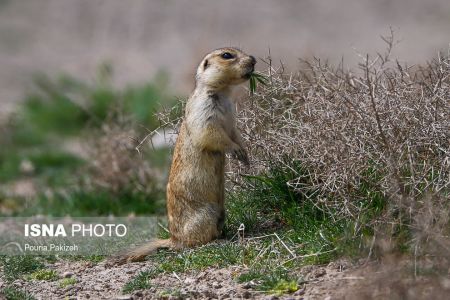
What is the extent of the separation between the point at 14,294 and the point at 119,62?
1101cm

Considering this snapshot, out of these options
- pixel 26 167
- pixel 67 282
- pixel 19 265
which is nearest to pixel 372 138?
pixel 67 282

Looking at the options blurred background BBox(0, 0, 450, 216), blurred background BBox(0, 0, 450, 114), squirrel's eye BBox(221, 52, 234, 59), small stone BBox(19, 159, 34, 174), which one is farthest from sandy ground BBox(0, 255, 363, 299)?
blurred background BBox(0, 0, 450, 114)

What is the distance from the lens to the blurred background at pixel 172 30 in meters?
16.7

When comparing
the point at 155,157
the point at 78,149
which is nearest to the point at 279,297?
the point at 155,157

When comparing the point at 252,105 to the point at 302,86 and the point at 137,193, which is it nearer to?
the point at 302,86

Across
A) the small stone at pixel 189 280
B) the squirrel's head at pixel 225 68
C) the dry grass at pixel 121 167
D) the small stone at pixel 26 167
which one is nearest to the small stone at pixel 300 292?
the small stone at pixel 189 280

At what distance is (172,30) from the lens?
18.3 metres

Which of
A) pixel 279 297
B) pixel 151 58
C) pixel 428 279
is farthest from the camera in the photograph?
pixel 151 58

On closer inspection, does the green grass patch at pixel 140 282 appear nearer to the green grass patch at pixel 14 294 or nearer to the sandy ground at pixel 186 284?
the sandy ground at pixel 186 284

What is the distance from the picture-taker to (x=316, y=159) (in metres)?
6.95

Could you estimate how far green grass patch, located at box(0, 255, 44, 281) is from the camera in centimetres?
740

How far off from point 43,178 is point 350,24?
24.7ft

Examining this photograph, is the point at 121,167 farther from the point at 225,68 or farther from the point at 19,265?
the point at 225,68

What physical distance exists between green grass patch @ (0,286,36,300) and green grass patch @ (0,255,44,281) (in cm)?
48
